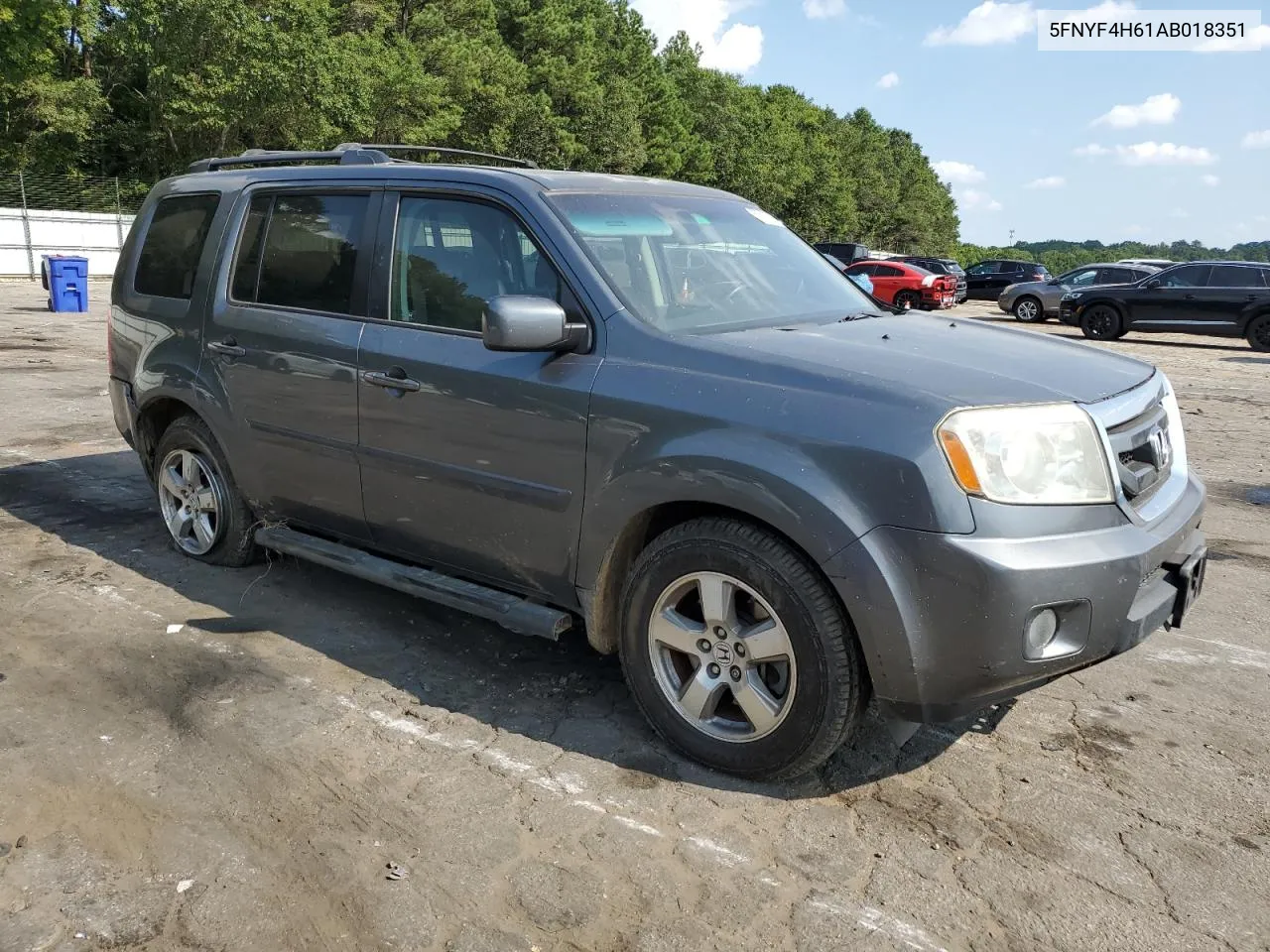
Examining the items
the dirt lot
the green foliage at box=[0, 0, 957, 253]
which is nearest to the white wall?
the green foliage at box=[0, 0, 957, 253]

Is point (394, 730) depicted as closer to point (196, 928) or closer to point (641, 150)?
point (196, 928)

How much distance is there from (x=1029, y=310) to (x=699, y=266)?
77.1 ft

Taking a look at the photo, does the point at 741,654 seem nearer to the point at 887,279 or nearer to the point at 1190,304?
the point at 1190,304

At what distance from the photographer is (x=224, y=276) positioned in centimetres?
486

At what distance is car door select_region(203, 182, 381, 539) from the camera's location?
425cm

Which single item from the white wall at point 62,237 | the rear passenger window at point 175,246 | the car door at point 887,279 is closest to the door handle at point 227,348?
the rear passenger window at point 175,246

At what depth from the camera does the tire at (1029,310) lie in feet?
82.4

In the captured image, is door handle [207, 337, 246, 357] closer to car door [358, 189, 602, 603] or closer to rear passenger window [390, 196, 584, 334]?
car door [358, 189, 602, 603]

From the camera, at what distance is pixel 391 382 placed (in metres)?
3.99

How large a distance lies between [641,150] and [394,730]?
52.3 meters

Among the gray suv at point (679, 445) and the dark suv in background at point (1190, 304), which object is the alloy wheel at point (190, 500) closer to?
the gray suv at point (679, 445)

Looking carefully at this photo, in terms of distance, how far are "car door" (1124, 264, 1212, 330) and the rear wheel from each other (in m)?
4.52

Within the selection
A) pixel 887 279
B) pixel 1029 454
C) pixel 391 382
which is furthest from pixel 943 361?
pixel 887 279

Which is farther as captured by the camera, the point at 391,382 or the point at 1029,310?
the point at 1029,310
